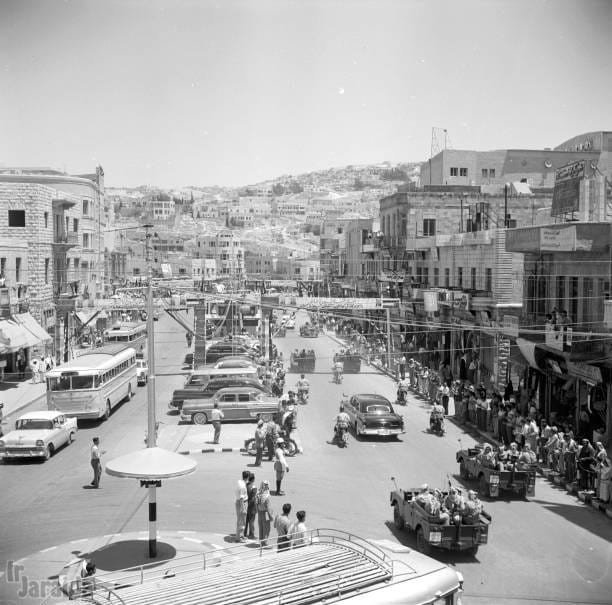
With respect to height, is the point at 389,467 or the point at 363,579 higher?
the point at 363,579

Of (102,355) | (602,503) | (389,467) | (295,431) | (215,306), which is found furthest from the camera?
(215,306)

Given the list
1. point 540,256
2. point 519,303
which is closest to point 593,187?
point 540,256

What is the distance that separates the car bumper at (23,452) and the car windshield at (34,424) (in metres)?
1.09

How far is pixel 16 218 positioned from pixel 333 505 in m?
33.4

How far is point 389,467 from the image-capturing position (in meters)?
21.1

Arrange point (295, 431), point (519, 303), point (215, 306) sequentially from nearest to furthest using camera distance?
point (295, 431) → point (519, 303) → point (215, 306)

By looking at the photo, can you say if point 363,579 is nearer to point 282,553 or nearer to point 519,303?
point 282,553

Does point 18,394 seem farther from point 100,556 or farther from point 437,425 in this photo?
point 100,556

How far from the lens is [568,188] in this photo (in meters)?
30.2

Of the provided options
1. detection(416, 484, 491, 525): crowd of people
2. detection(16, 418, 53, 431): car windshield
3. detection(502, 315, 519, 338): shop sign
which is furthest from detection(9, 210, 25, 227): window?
detection(416, 484, 491, 525): crowd of people

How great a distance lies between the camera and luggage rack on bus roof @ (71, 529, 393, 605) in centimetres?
873

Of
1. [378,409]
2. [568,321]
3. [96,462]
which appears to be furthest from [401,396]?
[96,462]

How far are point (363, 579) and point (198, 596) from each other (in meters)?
1.91

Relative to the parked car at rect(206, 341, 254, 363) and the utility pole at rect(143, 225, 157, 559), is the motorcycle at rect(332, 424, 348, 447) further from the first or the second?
the parked car at rect(206, 341, 254, 363)
